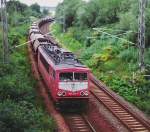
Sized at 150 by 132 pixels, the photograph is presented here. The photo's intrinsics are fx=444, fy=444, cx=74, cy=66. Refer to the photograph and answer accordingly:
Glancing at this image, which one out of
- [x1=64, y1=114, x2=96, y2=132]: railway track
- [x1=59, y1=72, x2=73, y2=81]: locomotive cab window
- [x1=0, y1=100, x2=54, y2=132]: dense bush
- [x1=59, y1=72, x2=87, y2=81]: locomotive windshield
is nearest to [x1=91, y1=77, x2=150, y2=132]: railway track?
[x1=64, y1=114, x2=96, y2=132]: railway track

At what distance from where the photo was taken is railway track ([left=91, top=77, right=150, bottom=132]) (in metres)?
23.2

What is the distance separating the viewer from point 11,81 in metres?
24.8

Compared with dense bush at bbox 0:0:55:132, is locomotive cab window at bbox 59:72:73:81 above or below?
above

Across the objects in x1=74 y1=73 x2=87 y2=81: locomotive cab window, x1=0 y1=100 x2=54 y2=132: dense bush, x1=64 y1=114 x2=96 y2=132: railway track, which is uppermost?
x1=74 y1=73 x2=87 y2=81: locomotive cab window

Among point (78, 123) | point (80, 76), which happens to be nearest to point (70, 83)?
point (80, 76)

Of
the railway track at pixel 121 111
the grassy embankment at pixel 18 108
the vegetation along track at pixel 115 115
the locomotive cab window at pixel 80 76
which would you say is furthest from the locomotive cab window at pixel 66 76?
the railway track at pixel 121 111

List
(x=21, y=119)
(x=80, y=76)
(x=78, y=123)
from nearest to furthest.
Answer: (x=21, y=119) → (x=78, y=123) → (x=80, y=76)

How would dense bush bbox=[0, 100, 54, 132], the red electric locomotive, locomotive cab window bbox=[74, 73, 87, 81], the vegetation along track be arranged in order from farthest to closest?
locomotive cab window bbox=[74, 73, 87, 81] < the red electric locomotive < the vegetation along track < dense bush bbox=[0, 100, 54, 132]

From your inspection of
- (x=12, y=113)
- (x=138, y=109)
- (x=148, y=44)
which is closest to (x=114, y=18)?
(x=148, y=44)

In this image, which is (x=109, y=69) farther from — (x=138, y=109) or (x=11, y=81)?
(x=11, y=81)

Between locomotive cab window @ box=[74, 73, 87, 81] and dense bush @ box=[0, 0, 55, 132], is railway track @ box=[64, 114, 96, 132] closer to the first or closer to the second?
A: dense bush @ box=[0, 0, 55, 132]

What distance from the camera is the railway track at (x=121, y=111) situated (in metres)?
23.2

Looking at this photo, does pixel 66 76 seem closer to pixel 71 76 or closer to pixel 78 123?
pixel 71 76

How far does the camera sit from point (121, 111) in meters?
26.5
